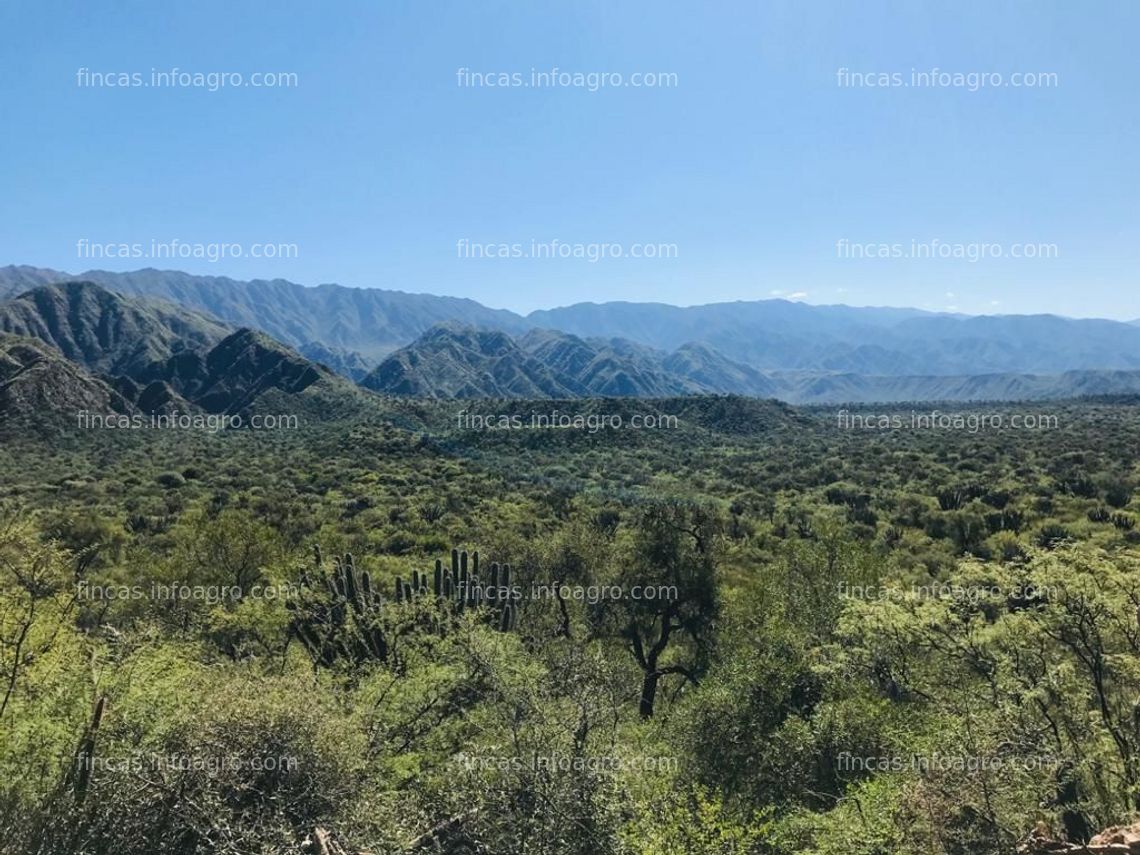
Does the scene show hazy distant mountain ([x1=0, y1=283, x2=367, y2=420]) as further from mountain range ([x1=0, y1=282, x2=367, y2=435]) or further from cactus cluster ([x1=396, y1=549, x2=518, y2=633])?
cactus cluster ([x1=396, y1=549, x2=518, y2=633])

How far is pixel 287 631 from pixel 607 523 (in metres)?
27.1

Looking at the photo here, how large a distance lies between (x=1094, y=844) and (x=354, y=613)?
17037 millimetres

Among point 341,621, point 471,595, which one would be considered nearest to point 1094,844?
point 471,595

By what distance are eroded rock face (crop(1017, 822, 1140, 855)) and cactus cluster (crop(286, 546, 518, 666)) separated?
13933 mm

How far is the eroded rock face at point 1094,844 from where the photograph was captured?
29.2ft

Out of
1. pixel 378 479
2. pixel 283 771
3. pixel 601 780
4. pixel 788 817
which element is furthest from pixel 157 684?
pixel 378 479

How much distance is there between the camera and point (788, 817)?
42.4 feet

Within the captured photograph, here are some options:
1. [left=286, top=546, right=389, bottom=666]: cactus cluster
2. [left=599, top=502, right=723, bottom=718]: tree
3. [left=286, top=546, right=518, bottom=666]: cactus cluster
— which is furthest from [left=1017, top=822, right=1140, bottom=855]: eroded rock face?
[left=286, top=546, right=389, bottom=666]: cactus cluster

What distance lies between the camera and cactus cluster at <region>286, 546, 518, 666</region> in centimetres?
1972

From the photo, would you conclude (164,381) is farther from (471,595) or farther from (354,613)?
(354,613)

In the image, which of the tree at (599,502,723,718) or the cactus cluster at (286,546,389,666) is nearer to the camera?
the cactus cluster at (286,546,389,666)

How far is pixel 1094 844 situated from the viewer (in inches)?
369

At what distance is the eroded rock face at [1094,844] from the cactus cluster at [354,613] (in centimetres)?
1393

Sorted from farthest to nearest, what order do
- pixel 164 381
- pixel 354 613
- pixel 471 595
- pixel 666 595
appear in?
pixel 164 381
pixel 666 595
pixel 471 595
pixel 354 613
